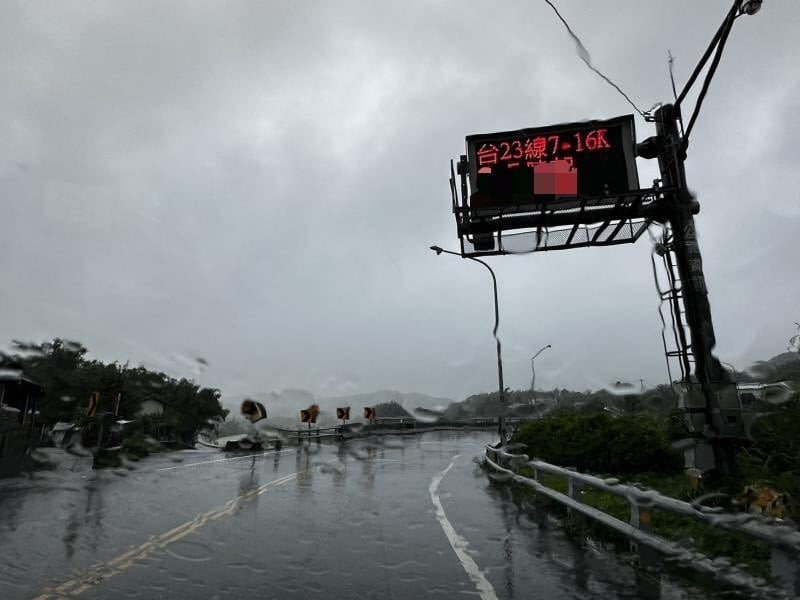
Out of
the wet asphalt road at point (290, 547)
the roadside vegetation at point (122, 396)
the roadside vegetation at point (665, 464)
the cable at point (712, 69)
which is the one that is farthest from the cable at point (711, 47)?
the roadside vegetation at point (122, 396)

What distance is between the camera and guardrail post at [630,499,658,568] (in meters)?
6.56

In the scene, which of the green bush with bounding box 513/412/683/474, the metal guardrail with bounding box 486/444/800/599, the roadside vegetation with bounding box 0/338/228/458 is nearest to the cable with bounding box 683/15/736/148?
the metal guardrail with bounding box 486/444/800/599

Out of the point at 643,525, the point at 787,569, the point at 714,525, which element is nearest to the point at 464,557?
the point at 643,525

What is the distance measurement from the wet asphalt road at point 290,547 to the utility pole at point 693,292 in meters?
3.52

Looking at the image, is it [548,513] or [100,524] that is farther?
[548,513]

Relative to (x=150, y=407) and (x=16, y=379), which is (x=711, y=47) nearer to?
A: (x=16, y=379)

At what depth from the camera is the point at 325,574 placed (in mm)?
6098

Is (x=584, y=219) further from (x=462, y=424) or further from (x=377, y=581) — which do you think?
(x=462, y=424)

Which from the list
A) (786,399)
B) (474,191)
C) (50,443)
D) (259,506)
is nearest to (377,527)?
(259,506)

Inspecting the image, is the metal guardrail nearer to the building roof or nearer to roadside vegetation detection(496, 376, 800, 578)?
roadside vegetation detection(496, 376, 800, 578)

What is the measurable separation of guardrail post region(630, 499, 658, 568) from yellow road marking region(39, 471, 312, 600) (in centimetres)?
567

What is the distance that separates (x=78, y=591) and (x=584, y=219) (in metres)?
11.9

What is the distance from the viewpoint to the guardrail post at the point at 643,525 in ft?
21.5

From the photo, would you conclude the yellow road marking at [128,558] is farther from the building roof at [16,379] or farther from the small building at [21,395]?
the small building at [21,395]
